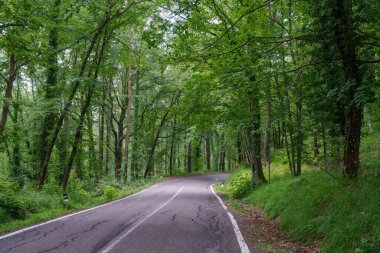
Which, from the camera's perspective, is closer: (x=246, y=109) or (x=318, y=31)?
(x=318, y=31)

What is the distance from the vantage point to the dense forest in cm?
771

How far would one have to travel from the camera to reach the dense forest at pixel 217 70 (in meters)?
7.71

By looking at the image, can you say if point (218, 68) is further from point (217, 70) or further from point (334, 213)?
point (334, 213)

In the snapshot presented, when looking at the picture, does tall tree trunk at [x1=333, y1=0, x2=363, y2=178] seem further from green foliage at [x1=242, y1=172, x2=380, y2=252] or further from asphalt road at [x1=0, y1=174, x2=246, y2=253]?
asphalt road at [x1=0, y1=174, x2=246, y2=253]

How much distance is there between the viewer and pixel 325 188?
8.36 meters

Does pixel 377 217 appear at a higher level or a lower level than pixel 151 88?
lower

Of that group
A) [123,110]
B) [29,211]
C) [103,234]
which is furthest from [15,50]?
[123,110]

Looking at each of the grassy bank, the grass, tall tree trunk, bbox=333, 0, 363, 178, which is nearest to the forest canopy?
tall tree trunk, bbox=333, 0, 363, 178

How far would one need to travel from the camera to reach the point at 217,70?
9906mm

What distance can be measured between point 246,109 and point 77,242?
502 inches

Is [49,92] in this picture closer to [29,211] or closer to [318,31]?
[29,211]

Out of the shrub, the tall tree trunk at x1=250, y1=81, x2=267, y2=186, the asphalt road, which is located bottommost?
the asphalt road

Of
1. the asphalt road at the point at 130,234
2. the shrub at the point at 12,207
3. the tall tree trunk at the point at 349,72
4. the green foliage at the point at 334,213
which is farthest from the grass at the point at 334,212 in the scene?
the shrub at the point at 12,207

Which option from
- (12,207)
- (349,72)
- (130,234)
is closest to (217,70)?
(349,72)
